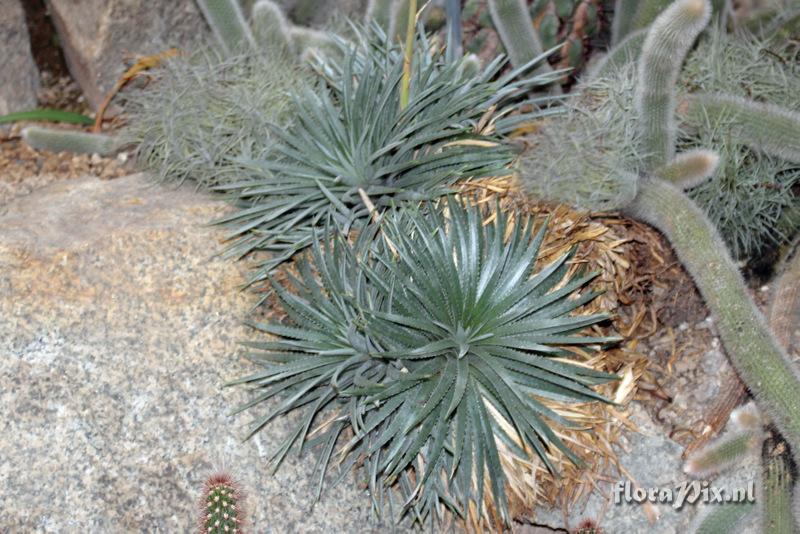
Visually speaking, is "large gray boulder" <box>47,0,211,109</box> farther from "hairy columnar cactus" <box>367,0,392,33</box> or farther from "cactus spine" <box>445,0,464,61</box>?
"cactus spine" <box>445,0,464,61</box>

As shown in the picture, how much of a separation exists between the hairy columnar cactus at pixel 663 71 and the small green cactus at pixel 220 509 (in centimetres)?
172

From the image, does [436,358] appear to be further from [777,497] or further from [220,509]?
[777,497]

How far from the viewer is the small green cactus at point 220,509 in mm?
2387

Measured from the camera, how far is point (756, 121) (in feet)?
9.14

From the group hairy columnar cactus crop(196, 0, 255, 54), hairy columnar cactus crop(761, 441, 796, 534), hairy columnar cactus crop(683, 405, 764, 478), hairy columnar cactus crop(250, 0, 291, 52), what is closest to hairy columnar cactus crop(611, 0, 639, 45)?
hairy columnar cactus crop(250, 0, 291, 52)

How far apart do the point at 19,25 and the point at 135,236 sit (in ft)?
4.98

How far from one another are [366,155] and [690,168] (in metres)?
1.08

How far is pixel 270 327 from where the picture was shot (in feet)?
8.59

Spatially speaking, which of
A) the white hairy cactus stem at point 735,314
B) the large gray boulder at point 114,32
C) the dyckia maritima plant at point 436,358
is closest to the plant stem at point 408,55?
the dyckia maritima plant at point 436,358

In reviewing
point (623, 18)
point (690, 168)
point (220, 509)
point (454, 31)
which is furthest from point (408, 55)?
point (220, 509)

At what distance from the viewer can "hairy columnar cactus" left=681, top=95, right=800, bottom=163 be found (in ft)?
8.93

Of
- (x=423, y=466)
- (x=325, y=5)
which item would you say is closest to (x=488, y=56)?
(x=325, y=5)

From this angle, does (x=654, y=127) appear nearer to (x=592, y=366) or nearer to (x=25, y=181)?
(x=592, y=366)

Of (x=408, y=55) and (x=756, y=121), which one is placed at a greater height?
(x=408, y=55)
